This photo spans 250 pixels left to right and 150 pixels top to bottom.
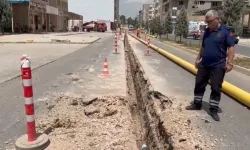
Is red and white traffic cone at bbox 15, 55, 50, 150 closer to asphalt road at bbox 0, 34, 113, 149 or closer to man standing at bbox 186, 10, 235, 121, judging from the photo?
asphalt road at bbox 0, 34, 113, 149

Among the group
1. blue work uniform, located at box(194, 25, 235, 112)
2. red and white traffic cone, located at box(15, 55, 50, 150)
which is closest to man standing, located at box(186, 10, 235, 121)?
blue work uniform, located at box(194, 25, 235, 112)

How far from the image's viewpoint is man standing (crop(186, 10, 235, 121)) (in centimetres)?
458

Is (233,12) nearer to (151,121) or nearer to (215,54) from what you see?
(215,54)

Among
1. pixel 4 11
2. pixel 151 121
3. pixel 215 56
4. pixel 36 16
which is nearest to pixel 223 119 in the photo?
pixel 215 56

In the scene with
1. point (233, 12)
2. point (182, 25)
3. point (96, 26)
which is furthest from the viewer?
point (96, 26)

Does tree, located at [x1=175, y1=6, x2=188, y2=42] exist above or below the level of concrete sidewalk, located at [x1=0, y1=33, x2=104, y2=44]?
above

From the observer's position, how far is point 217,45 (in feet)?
15.3

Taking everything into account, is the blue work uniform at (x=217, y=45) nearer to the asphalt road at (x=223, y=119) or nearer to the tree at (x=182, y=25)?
the asphalt road at (x=223, y=119)

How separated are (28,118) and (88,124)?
113 centimetres

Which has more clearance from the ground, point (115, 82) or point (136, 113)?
point (115, 82)

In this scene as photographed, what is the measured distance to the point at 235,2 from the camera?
24.0 meters


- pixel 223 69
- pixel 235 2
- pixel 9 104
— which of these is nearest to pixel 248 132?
pixel 223 69

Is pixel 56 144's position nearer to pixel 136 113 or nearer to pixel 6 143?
pixel 6 143

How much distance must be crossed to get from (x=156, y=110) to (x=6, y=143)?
2.91m
